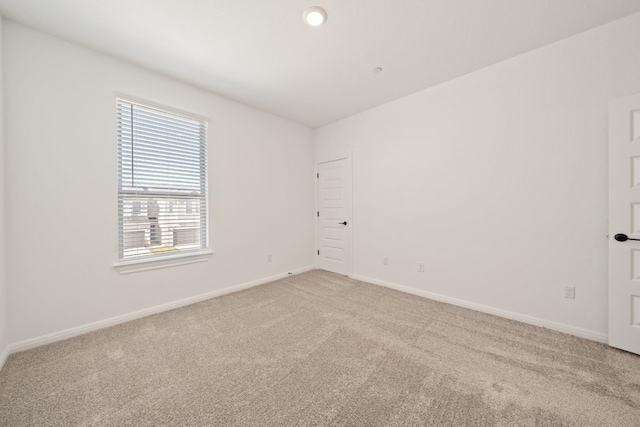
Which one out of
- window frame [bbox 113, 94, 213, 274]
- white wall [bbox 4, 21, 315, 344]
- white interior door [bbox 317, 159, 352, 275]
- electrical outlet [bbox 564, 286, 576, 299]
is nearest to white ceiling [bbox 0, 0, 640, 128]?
white wall [bbox 4, 21, 315, 344]

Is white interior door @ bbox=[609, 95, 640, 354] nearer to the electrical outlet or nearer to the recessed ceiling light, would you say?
the electrical outlet

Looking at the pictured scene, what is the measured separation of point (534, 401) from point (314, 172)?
13.4 ft

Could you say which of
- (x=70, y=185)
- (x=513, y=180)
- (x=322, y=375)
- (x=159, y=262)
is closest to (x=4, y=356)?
(x=159, y=262)

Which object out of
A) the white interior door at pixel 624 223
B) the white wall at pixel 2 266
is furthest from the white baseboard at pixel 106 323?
the white interior door at pixel 624 223

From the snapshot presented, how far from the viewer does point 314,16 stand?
1.94m

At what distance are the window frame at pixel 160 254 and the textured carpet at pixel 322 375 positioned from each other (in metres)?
0.62

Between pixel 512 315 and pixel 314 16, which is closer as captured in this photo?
pixel 314 16

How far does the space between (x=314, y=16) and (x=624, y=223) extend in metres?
3.08

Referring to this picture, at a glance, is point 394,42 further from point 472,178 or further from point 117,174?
point 117,174

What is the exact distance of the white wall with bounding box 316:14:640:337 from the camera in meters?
2.14

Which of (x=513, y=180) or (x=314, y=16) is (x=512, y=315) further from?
(x=314, y=16)

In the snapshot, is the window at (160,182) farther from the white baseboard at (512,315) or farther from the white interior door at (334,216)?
the white baseboard at (512,315)

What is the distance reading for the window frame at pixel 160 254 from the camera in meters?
2.53

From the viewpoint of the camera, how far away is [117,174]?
8.18 feet
